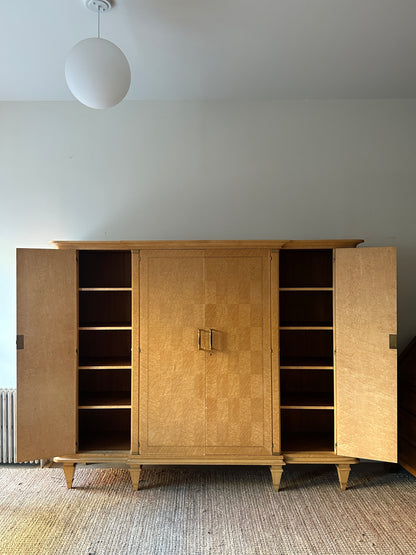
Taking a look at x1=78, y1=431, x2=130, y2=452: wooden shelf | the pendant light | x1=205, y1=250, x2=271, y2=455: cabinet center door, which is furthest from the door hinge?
the pendant light

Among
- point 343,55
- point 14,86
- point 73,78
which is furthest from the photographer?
point 14,86

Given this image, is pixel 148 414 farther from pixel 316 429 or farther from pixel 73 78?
pixel 73 78

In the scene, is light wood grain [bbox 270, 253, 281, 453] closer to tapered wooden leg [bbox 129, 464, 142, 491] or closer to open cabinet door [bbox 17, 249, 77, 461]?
tapered wooden leg [bbox 129, 464, 142, 491]

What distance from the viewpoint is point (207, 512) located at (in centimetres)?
277

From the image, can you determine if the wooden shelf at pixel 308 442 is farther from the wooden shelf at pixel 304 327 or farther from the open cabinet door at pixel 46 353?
the open cabinet door at pixel 46 353

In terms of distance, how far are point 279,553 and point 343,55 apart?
3063 millimetres

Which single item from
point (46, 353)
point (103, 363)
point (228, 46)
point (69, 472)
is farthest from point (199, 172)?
point (69, 472)

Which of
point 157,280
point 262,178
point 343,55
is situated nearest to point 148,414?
point 157,280

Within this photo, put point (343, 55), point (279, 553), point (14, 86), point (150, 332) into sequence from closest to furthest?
point (279, 553)
point (343, 55)
point (150, 332)
point (14, 86)

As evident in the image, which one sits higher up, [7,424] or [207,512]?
[7,424]

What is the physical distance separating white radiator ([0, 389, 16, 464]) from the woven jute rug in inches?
5.1

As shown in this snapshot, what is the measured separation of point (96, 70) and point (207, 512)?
2674 mm

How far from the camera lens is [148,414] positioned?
3039mm

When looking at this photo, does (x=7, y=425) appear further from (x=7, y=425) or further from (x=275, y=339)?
(x=275, y=339)
